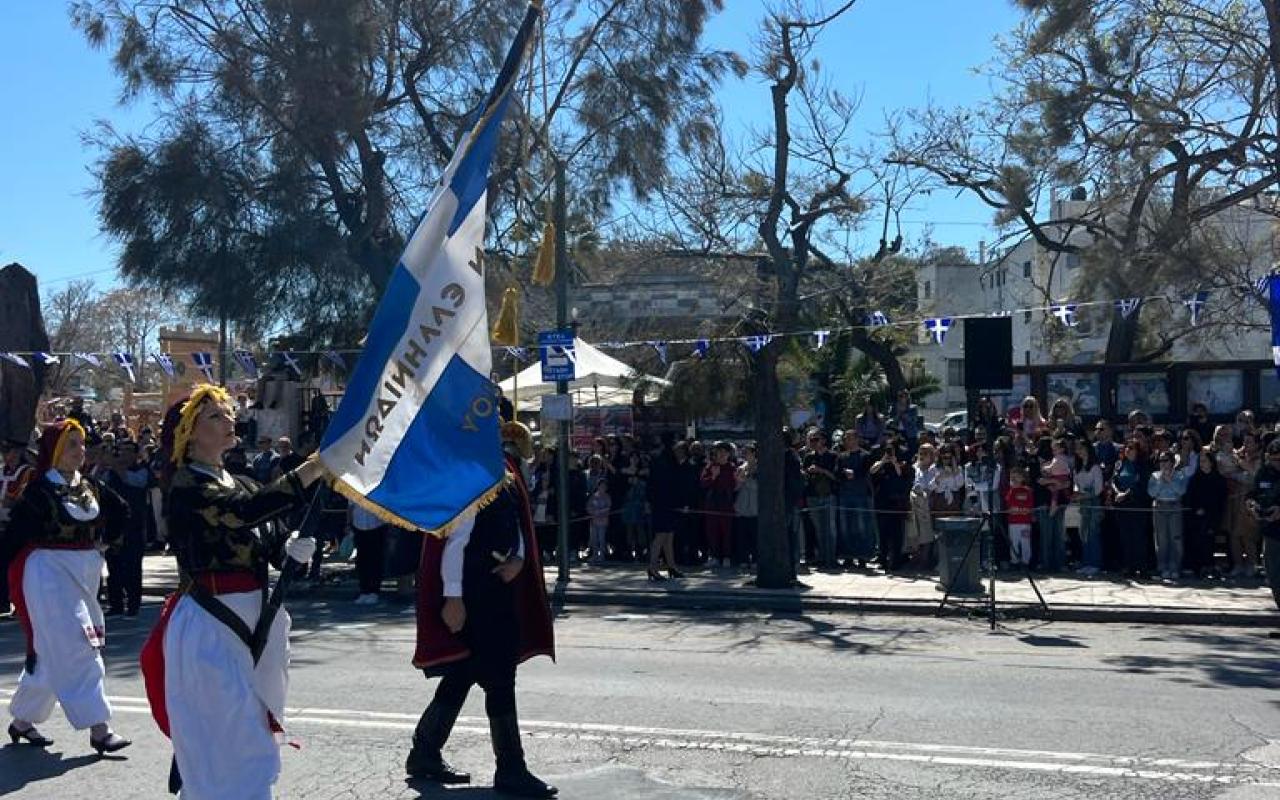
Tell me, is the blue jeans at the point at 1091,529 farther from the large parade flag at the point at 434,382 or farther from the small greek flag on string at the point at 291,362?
the small greek flag on string at the point at 291,362

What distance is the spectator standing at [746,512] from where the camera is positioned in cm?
1836

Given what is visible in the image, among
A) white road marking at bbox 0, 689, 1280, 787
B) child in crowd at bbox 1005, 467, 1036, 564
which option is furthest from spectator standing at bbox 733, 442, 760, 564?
white road marking at bbox 0, 689, 1280, 787

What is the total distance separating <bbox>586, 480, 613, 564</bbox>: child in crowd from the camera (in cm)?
1972

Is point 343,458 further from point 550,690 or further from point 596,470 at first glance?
point 596,470

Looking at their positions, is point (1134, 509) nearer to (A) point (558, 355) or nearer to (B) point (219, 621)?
(A) point (558, 355)

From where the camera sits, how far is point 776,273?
17297 mm

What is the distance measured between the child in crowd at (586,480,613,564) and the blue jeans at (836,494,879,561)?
11.4 feet

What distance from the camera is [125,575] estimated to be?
576 inches

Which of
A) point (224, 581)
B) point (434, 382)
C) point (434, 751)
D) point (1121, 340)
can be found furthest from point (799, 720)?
point (1121, 340)

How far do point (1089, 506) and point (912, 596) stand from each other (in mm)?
2999

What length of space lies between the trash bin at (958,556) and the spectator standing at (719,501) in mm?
4058

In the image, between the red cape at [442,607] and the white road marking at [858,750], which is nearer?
the red cape at [442,607]

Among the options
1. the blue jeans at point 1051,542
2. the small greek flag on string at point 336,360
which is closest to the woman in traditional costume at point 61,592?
the blue jeans at point 1051,542

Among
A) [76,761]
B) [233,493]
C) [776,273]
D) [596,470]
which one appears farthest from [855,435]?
[233,493]
